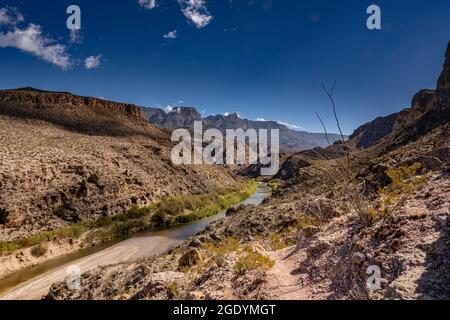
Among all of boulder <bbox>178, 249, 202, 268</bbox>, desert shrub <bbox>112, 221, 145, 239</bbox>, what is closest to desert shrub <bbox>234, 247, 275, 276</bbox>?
boulder <bbox>178, 249, 202, 268</bbox>

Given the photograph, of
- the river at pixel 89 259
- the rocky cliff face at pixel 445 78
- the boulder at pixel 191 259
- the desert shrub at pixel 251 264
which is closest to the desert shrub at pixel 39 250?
the river at pixel 89 259

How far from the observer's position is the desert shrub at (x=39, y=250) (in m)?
26.7

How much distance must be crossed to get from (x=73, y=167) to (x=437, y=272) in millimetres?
41726

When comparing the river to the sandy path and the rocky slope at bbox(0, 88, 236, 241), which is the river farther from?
the rocky slope at bbox(0, 88, 236, 241)

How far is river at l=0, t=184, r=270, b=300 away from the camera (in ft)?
70.5

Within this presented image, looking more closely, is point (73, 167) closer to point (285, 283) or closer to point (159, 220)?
point (159, 220)

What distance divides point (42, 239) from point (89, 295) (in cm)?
1993

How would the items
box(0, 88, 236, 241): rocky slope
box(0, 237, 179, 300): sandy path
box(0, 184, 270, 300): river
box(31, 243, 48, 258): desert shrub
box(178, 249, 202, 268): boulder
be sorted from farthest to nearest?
box(0, 88, 236, 241): rocky slope < box(31, 243, 48, 258): desert shrub < box(0, 184, 270, 300): river < box(0, 237, 179, 300): sandy path < box(178, 249, 202, 268): boulder

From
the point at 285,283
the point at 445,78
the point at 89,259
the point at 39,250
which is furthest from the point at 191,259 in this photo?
the point at 445,78

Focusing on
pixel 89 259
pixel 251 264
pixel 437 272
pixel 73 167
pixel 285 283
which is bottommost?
pixel 89 259

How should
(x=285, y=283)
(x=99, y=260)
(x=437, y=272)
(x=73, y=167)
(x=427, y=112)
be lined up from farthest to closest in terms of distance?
(x=427, y=112) < (x=73, y=167) < (x=99, y=260) < (x=285, y=283) < (x=437, y=272)

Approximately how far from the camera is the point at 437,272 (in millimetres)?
4770

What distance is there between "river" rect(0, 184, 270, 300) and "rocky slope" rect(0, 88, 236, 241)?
5148 millimetres
